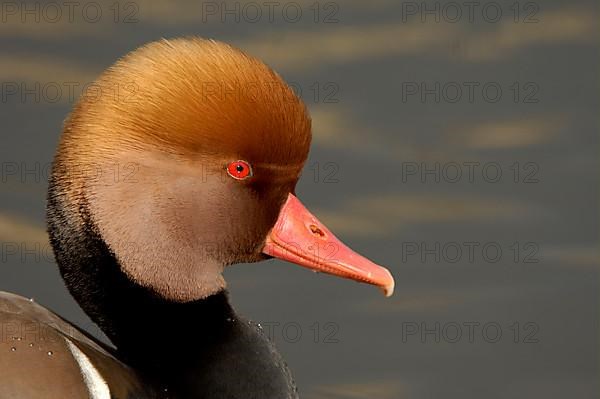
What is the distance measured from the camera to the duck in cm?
383

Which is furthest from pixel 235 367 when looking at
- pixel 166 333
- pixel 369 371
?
pixel 369 371

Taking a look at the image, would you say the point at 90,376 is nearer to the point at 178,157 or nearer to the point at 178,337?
the point at 178,337

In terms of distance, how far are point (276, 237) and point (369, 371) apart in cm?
133

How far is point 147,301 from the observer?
13.3ft

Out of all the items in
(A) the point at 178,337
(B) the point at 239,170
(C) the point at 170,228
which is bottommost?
(A) the point at 178,337

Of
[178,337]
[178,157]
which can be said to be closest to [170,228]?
[178,157]

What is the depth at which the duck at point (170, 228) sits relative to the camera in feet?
12.6

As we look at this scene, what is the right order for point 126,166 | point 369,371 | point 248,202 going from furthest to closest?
point 369,371
point 248,202
point 126,166

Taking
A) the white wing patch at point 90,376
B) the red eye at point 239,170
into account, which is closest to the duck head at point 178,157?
the red eye at point 239,170

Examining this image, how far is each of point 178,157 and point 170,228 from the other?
8.5 inches

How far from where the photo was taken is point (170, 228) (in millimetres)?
3986

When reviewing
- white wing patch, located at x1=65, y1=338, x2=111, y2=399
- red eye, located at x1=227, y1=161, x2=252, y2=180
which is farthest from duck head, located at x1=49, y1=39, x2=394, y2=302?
white wing patch, located at x1=65, y1=338, x2=111, y2=399

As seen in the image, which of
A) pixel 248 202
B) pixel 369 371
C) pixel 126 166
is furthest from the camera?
pixel 369 371

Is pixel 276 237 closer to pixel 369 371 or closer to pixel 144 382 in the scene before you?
pixel 144 382
